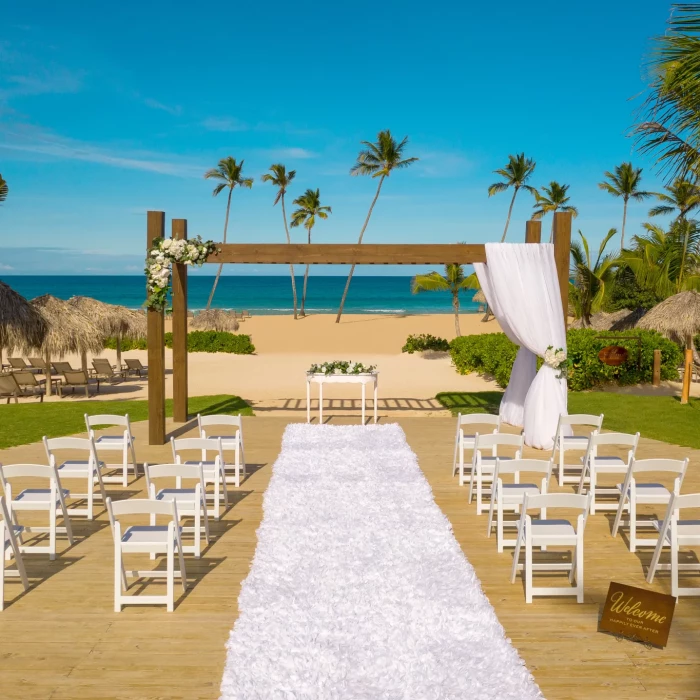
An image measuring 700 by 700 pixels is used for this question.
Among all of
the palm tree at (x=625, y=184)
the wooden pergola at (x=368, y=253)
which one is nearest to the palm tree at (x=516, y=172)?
the palm tree at (x=625, y=184)

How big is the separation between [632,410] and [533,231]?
5.41 meters

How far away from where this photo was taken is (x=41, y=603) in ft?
17.0

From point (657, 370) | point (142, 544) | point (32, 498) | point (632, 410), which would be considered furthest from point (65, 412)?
point (657, 370)

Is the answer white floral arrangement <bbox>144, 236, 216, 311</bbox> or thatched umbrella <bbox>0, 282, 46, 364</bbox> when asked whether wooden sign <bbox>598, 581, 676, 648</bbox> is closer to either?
white floral arrangement <bbox>144, 236, 216, 311</bbox>

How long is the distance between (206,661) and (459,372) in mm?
18031

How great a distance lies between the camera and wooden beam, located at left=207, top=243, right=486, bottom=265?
11.5 m

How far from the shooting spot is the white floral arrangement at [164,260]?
10.3 meters

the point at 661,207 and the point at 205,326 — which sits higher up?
the point at 661,207

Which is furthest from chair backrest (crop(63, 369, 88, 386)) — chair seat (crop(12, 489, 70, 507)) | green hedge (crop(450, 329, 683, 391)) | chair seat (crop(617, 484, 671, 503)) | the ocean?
the ocean

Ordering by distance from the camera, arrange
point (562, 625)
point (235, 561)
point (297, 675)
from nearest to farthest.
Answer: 1. point (297, 675)
2. point (562, 625)
3. point (235, 561)

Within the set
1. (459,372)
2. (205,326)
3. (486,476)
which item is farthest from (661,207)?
(486,476)

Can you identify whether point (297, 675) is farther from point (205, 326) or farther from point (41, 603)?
point (205, 326)

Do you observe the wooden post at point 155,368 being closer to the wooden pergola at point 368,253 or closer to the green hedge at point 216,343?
the wooden pergola at point 368,253

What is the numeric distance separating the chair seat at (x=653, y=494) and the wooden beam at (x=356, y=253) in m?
5.54
